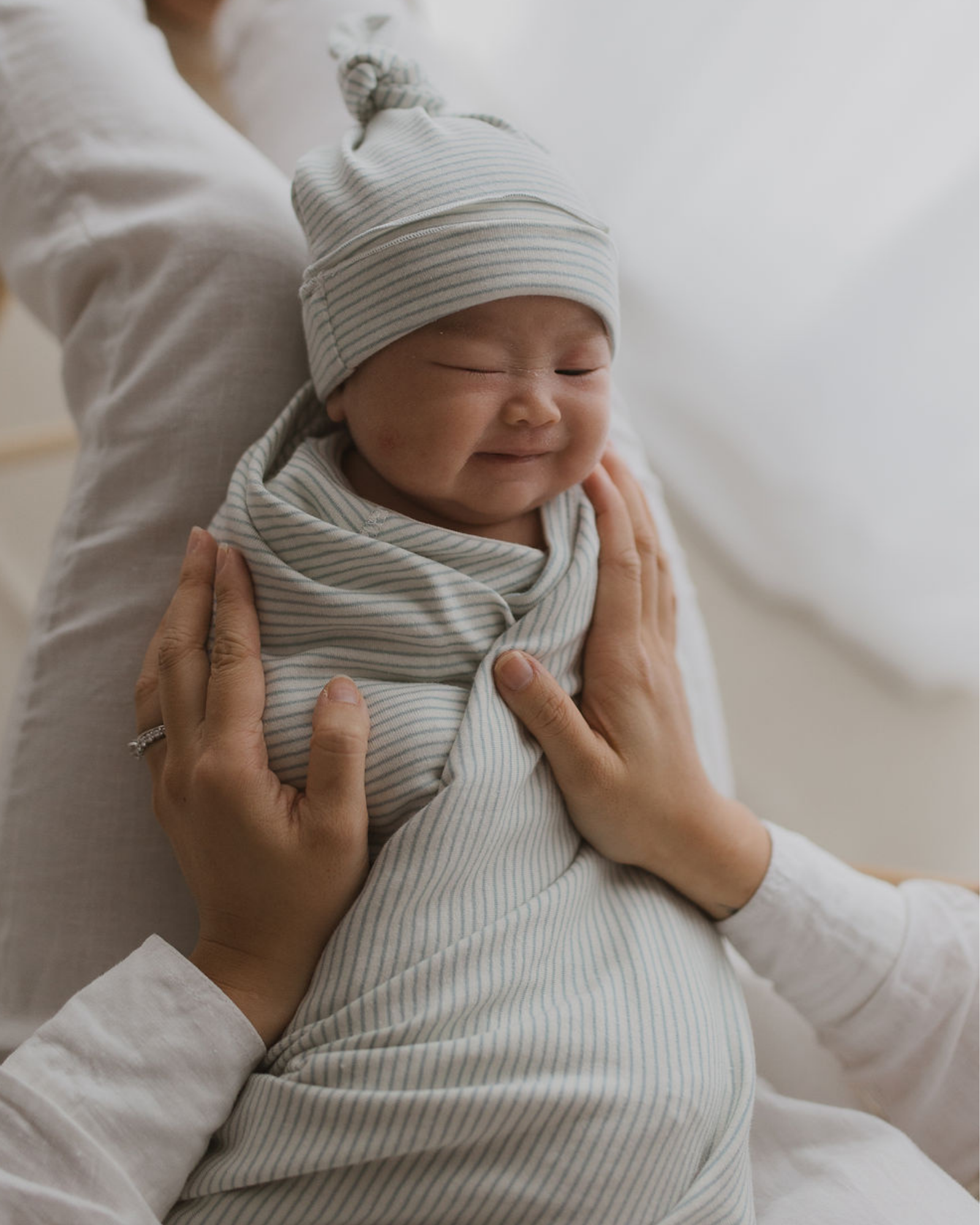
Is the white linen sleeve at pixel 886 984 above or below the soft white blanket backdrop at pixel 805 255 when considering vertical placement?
below

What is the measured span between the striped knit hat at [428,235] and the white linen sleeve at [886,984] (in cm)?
55

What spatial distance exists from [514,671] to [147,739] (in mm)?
312

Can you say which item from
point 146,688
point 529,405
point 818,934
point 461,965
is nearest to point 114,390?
point 146,688

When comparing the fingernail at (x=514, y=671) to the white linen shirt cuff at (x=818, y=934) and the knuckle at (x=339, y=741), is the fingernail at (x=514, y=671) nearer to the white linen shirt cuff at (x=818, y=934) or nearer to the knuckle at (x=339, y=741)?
the knuckle at (x=339, y=741)

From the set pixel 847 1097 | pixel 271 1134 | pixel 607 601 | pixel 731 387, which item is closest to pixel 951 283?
pixel 731 387

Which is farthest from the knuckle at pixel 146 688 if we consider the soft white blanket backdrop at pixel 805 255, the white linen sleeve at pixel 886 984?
the soft white blanket backdrop at pixel 805 255

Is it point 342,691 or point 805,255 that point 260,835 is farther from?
point 805,255

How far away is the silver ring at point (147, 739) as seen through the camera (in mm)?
866

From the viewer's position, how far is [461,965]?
745 mm

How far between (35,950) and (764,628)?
1374mm

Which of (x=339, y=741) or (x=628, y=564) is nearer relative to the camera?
(x=339, y=741)

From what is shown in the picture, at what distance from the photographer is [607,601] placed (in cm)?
96

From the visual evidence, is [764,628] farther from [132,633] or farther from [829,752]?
[132,633]

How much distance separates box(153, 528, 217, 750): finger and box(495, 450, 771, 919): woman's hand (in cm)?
25
